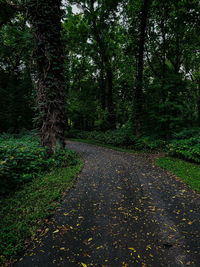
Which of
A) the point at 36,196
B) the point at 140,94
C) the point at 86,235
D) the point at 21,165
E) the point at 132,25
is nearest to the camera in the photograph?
the point at 86,235

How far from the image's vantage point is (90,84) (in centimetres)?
2172

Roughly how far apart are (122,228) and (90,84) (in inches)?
822

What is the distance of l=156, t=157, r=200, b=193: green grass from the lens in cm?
490

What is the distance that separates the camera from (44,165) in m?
5.74

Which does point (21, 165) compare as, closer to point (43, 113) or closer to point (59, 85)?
point (43, 113)

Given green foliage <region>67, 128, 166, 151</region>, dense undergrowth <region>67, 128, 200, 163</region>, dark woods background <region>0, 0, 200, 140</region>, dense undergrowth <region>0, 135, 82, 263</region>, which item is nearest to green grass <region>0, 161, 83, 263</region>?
A: dense undergrowth <region>0, 135, 82, 263</region>

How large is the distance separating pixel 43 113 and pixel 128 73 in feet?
40.8

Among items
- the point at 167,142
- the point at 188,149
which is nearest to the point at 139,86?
the point at 167,142

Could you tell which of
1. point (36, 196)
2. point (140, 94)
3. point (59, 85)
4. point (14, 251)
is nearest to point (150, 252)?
point (14, 251)

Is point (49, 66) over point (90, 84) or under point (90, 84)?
under

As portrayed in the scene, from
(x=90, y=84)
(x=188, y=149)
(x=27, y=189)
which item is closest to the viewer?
(x=27, y=189)

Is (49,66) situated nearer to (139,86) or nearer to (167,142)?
(139,86)

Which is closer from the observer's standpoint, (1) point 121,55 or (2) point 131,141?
(2) point 131,141

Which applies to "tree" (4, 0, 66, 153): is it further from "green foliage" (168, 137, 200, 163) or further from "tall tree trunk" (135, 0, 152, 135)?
"tall tree trunk" (135, 0, 152, 135)
